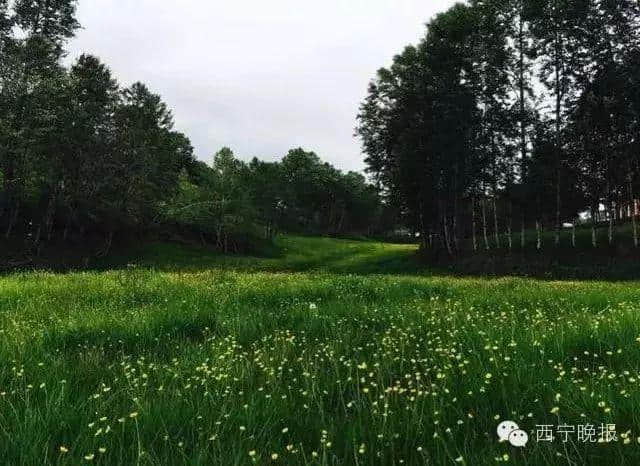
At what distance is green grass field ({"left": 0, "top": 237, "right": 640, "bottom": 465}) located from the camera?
3.45m

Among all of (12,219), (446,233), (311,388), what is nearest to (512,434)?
(311,388)

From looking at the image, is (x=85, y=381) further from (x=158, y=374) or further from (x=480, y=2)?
(x=480, y=2)

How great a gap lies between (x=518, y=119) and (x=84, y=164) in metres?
42.0

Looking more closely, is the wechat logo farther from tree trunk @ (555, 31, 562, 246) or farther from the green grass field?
tree trunk @ (555, 31, 562, 246)

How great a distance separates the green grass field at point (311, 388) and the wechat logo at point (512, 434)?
0.08m

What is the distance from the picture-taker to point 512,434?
3.42m

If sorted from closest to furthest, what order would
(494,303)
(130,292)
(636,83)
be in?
1. (494,303)
2. (130,292)
3. (636,83)

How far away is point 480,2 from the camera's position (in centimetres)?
5016

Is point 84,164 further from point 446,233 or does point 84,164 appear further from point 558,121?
point 558,121

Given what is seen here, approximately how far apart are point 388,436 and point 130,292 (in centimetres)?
1046

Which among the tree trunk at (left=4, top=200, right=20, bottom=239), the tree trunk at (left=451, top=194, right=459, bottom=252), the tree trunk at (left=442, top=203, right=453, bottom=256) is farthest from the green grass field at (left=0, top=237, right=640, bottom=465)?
the tree trunk at (left=4, top=200, right=20, bottom=239)

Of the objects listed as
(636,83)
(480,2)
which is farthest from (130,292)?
(480,2)

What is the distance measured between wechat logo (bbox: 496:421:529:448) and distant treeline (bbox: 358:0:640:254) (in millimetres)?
42920

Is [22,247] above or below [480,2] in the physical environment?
below
